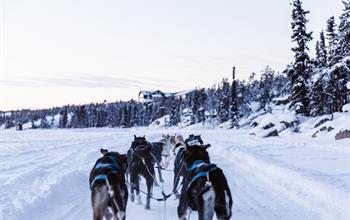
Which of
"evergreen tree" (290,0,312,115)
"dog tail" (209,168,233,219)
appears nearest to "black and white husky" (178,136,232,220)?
"dog tail" (209,168,233,219)

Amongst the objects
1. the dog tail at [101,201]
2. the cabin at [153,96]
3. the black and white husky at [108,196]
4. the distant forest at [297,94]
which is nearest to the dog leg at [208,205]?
the black and white husky at [108,196]

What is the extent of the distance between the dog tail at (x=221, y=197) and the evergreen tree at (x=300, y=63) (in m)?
38.7

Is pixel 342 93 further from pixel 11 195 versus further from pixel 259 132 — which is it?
pixel 11 195

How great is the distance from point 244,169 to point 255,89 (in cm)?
14378

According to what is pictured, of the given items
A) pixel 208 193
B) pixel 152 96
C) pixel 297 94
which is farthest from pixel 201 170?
pixel 152 96

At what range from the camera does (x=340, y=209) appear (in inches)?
336

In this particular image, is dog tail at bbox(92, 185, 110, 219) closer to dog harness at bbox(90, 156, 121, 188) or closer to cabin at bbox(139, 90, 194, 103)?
dog harness at bbox(90, 156, 121, 188)

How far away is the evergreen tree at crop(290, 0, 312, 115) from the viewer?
42.7m

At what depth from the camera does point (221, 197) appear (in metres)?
5.66

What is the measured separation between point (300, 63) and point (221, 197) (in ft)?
131

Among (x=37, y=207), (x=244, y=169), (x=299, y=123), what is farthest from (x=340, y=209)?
(x=299, y=123)

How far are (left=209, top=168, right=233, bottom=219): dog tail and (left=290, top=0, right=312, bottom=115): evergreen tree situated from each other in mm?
38668

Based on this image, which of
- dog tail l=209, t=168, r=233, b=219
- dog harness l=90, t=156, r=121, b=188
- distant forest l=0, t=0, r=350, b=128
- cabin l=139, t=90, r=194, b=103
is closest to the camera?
dog tail l=209, t=168, r=233, b=219

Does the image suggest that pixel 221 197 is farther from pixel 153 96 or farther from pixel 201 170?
pixel 153 96
